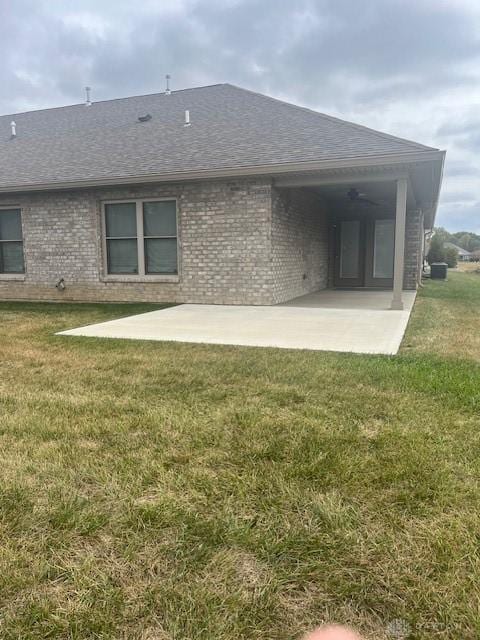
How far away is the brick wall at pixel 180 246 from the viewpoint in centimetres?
995

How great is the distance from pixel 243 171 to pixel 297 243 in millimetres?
2859

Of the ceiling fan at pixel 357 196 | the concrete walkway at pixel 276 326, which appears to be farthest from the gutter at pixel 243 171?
the ceiling fan at pixel 357 196

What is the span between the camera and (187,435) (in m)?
3.03

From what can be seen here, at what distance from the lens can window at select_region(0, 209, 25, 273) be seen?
39.8ft

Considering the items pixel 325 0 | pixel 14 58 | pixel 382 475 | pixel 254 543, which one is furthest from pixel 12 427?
pixel 14 58

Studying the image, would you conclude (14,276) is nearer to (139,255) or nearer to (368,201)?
(139,255)

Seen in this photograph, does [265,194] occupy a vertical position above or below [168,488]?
above

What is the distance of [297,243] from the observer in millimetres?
11672

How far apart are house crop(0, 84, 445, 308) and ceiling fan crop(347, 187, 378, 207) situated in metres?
0.08

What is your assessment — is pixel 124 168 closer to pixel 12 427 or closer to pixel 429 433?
pixel 12 427

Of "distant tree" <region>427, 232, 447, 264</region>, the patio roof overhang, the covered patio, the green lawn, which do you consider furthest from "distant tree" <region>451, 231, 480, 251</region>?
the green lawn

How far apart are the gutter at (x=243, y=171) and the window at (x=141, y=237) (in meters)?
0.67

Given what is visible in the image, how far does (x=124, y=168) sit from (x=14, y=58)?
991 cm

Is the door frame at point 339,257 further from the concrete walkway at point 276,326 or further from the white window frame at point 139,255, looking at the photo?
the white window frame at point 139,255
